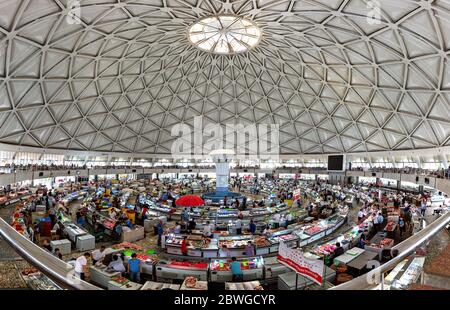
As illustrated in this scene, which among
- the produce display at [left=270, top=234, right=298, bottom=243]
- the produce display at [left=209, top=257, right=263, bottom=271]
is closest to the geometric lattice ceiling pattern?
the produce display at [left=270, top=234, right=298, bottom=243]

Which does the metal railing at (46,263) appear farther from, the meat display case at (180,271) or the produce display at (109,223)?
the produce display at (109,223)

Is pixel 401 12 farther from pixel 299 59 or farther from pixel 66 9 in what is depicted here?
pixel 66 9

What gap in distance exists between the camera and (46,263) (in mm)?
2789

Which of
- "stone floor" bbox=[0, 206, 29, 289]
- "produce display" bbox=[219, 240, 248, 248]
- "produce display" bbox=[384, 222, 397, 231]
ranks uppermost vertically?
"stone floor" bbox=[0, 206, 29, 289]

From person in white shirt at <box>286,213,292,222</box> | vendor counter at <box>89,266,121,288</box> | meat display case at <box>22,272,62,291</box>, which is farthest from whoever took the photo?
person in white shirt at <box>286,213,292,222</box>

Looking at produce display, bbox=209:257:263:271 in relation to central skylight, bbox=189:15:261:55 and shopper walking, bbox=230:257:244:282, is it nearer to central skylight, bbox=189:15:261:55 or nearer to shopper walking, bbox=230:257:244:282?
shopper walking, bbox=230:257:244:282

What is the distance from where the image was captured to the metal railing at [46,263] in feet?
8.28

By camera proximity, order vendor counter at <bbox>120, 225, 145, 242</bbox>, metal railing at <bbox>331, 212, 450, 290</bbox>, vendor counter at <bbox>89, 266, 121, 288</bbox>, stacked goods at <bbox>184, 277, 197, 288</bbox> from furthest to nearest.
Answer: vendor counter at <bbox>120, 225, 145, 242</bbox> < vendor counter at <bbox>89, 266, 121, 288</bbox> < stacked goods at <bbox>184, 277, 197, 288</bbox> < metal railing at <bbox>331, 212, 450, 290</bbox>

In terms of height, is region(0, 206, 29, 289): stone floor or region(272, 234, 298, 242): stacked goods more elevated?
region(0, 206, 29, 289): stone floor

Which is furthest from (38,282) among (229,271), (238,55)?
(238,55)

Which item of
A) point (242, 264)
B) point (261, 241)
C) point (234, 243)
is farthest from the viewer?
point (261, 241)

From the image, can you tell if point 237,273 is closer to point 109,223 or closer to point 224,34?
point 109,223

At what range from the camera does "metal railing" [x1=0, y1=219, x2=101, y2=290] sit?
8.28 ft
